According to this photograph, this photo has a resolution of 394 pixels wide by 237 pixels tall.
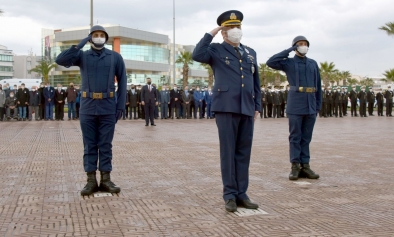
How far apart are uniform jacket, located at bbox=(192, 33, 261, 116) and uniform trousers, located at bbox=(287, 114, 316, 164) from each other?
77.9 inches

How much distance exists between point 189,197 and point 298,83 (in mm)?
2613

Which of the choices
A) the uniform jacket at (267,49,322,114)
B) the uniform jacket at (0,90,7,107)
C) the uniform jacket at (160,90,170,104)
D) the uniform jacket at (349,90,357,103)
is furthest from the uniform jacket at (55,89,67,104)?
the uniform jacket at (267,49,322,114)

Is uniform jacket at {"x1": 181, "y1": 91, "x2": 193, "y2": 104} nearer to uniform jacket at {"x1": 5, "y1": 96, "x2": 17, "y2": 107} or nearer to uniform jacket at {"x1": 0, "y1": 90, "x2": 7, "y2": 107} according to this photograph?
uniform jacket at {"x1": 5, "y1": 96, "x2": 17, "y2": 107}

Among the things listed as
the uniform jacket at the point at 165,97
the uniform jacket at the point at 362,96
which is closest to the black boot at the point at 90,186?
the uniform jacket at the point at 165,97

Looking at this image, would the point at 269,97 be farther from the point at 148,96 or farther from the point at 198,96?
the point at 148,96

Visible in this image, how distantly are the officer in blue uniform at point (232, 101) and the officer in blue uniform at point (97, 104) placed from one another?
1447mm

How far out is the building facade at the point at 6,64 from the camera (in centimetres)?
11319

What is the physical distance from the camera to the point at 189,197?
18.6 ft

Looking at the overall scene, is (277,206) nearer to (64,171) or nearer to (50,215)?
(50,215)

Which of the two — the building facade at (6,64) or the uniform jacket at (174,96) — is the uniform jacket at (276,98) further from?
the building facade at (6,64)

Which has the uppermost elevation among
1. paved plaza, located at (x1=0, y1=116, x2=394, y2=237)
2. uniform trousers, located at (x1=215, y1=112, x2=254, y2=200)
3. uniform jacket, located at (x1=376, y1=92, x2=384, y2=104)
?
uniform jacket, located at (x1=376, y1=92, x2=384, y2=104)

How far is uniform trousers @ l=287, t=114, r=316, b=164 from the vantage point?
7051 millimetres

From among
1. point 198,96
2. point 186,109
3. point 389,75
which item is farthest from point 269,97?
point 389,75

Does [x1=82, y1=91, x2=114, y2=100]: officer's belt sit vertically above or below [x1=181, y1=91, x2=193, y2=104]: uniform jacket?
below
